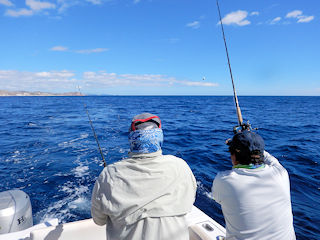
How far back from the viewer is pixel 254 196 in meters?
1.42

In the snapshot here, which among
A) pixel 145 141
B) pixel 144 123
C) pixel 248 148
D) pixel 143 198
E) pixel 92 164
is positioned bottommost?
pixel 92 164

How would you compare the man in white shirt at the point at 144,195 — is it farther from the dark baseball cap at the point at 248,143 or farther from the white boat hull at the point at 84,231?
the white boat hull at the point at 84,231

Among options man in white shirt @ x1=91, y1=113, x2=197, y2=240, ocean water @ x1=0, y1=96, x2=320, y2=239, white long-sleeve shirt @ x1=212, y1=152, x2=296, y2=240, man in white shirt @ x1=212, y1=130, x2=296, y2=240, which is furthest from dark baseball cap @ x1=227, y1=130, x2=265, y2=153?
ocean water @ x1=0, y1=96, x2=320, y2=239

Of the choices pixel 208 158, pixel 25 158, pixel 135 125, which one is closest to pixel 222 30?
pixel 135 125

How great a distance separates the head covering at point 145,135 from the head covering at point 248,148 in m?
0.64

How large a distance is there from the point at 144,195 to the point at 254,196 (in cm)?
78

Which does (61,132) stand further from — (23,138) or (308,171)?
(308,171)

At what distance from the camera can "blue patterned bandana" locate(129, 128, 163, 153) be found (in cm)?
129

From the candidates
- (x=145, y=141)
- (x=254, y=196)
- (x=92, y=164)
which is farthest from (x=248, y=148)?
(x=92, y=164)

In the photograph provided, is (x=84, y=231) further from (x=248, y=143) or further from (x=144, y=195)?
(x=248, y=143)

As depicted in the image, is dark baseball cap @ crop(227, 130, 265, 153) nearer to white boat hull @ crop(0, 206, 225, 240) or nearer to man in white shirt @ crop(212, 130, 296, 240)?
man in white shirt @ crop(212, 130, 296, 240)

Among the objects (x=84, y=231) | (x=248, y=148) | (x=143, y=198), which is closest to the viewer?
(x=143, y=198)

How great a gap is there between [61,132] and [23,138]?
6.30 feet

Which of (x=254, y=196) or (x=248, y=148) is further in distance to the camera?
(x=248, y=148)
